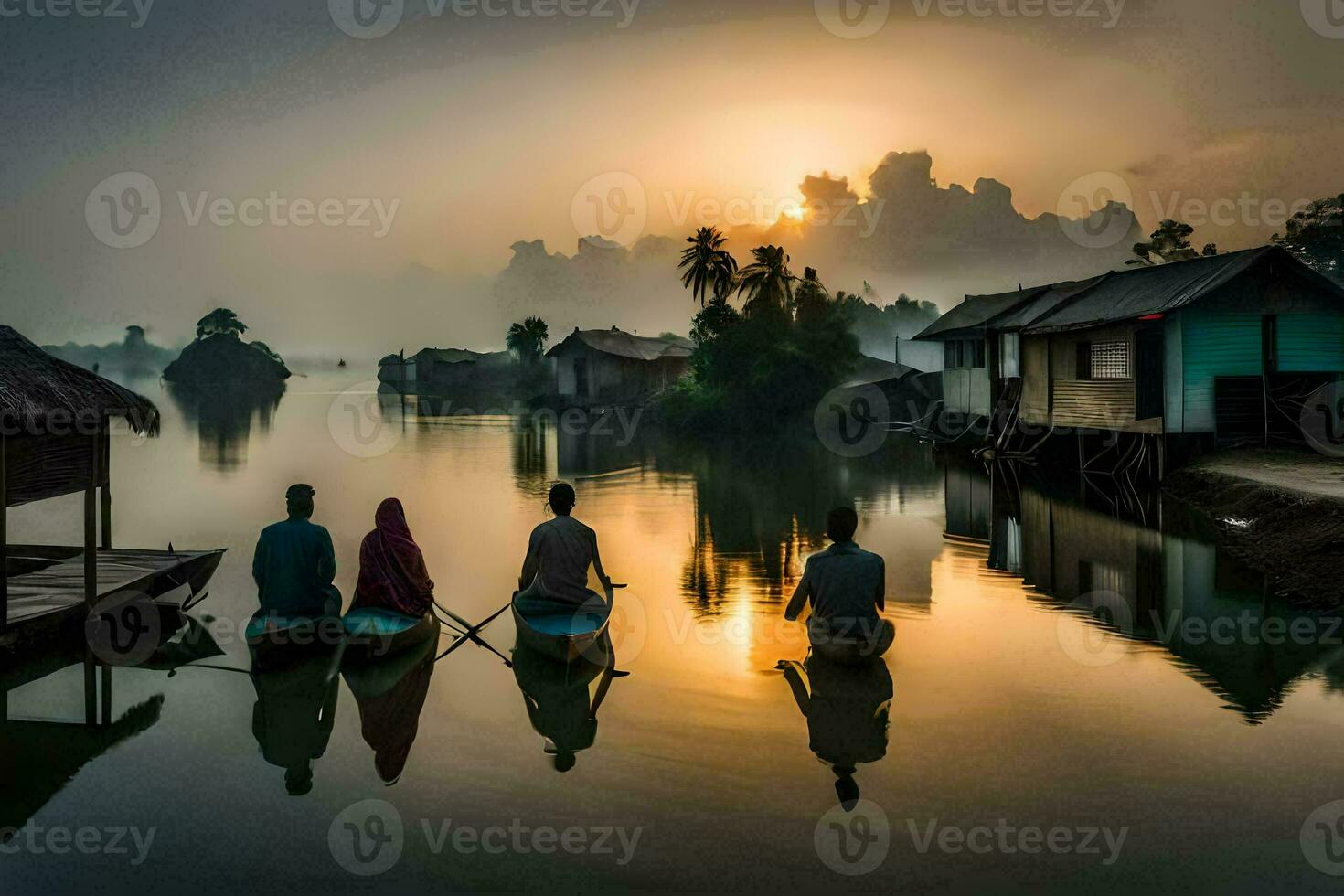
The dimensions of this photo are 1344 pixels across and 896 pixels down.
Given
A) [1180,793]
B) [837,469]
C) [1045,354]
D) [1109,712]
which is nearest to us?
[1180,793]

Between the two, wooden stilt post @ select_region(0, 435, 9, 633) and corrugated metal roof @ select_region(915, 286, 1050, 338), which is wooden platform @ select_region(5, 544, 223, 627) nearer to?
wooden stilt post @ select_region(0, 435, 9, 633)

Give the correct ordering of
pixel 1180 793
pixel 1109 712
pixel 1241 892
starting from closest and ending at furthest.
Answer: pixel 1241 892 < pixel 1180 793 < pixel 1109 712

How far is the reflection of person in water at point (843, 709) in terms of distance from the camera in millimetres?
7566

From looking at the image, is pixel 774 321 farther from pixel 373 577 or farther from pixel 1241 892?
pixel 1241 892

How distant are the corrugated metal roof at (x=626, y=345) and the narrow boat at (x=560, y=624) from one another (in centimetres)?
5627

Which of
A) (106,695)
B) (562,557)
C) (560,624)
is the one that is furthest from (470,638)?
(106,695)

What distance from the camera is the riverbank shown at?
13492 millimetres

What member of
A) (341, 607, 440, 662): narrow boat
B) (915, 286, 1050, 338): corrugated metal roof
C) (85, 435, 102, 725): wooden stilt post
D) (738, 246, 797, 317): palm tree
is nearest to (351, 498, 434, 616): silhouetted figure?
(341, 607, 440, 662): narrow boat

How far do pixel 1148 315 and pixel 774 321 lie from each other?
32.1m

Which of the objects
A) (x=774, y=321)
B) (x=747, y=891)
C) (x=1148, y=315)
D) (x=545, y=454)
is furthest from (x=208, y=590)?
(x=774, y=321)

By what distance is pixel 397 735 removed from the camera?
8.30 metres

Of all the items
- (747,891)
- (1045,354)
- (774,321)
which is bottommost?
(747,891)

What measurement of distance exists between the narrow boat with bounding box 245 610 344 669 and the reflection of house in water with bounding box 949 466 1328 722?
8.70m

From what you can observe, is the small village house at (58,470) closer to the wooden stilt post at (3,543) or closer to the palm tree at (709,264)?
the wooden stilt post at (3,543)
